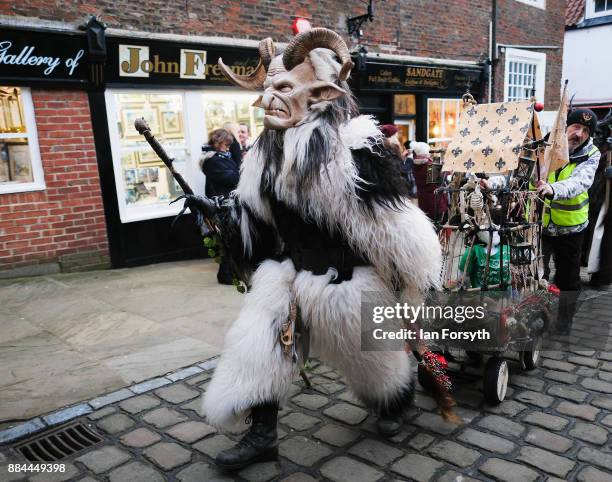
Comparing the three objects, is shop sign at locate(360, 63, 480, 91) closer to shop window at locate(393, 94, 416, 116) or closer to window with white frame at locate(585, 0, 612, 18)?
shop window at locate(393, 94, 416, 116)

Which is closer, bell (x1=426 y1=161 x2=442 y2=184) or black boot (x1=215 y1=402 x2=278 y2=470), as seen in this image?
black boot (x1=215 y1=402 x2=278 y2=470)

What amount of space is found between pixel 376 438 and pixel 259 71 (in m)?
2.21

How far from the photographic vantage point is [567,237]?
4.63 m

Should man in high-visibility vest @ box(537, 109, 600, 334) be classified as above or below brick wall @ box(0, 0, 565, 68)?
below

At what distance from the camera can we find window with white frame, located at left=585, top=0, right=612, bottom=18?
63.9 feet

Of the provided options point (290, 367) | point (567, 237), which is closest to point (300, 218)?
point (290, 367)

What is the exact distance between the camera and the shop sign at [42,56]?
581cm

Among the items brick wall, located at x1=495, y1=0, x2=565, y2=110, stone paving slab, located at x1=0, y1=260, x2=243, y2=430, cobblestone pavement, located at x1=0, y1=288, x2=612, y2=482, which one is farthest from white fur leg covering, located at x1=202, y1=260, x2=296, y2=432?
brick wall, located at x1=495, y1=0, x2=565, y2=110

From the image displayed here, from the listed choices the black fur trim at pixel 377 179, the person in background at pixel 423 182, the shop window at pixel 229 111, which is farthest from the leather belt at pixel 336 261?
the shop window at pixel 229 111

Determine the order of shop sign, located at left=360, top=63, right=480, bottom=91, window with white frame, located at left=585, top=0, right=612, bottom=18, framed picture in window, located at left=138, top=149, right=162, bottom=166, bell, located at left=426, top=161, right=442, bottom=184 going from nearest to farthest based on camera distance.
→ 1. bell, located at left=426, top=161, right=442, bottom=184
2. framed picture in window, located at left=138, top=149, right=162, bottom=166
3. shop sign, located at left=360, top=63, right=480, bottom=91
4. window with white frame, located at left=585, top=0, right=612, bottom=18

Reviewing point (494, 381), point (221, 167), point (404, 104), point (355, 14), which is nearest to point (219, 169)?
point (221, 167)

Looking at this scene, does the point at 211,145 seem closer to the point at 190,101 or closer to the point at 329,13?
the point at 190,101

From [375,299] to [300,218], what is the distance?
0.57 m

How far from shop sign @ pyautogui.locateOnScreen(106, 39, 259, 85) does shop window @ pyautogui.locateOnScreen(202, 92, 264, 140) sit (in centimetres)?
26
